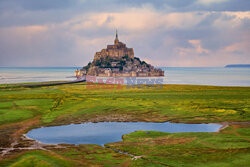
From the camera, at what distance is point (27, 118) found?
113 ft

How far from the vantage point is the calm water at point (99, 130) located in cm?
2550

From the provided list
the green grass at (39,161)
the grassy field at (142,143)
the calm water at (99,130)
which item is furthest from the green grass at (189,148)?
the green grass at (39,161)

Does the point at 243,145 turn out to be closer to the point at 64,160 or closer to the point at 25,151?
the point at 64,160

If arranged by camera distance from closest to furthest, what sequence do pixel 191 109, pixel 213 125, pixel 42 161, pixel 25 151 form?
pixel 42 161, pixel 25 151, pixel 213 125, pixel 191 109

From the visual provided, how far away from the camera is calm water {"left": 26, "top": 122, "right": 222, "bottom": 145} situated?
1004 inches

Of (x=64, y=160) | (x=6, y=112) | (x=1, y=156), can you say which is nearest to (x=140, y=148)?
(x=64, y=160)

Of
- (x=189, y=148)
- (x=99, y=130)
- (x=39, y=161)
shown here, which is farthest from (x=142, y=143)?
(x=39, y=161)

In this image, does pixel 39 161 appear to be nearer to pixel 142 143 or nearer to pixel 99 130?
pixel 142 143

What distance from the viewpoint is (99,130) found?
29672mm

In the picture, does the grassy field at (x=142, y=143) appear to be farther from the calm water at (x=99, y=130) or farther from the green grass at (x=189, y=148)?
the calm water at (x=99, y=130)

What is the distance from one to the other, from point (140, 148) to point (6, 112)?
82.6ft

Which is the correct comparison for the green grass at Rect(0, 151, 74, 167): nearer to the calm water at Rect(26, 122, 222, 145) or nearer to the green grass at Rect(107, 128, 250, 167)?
the calm water at Rect(26, 122, 222, 145)

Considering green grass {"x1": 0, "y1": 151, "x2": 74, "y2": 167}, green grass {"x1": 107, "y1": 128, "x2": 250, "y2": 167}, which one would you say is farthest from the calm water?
green grass {"x1": 0, "y1": 151, "x2": 74, "y2": 167}

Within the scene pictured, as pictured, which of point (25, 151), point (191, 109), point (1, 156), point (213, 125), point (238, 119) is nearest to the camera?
point (1, 156)
